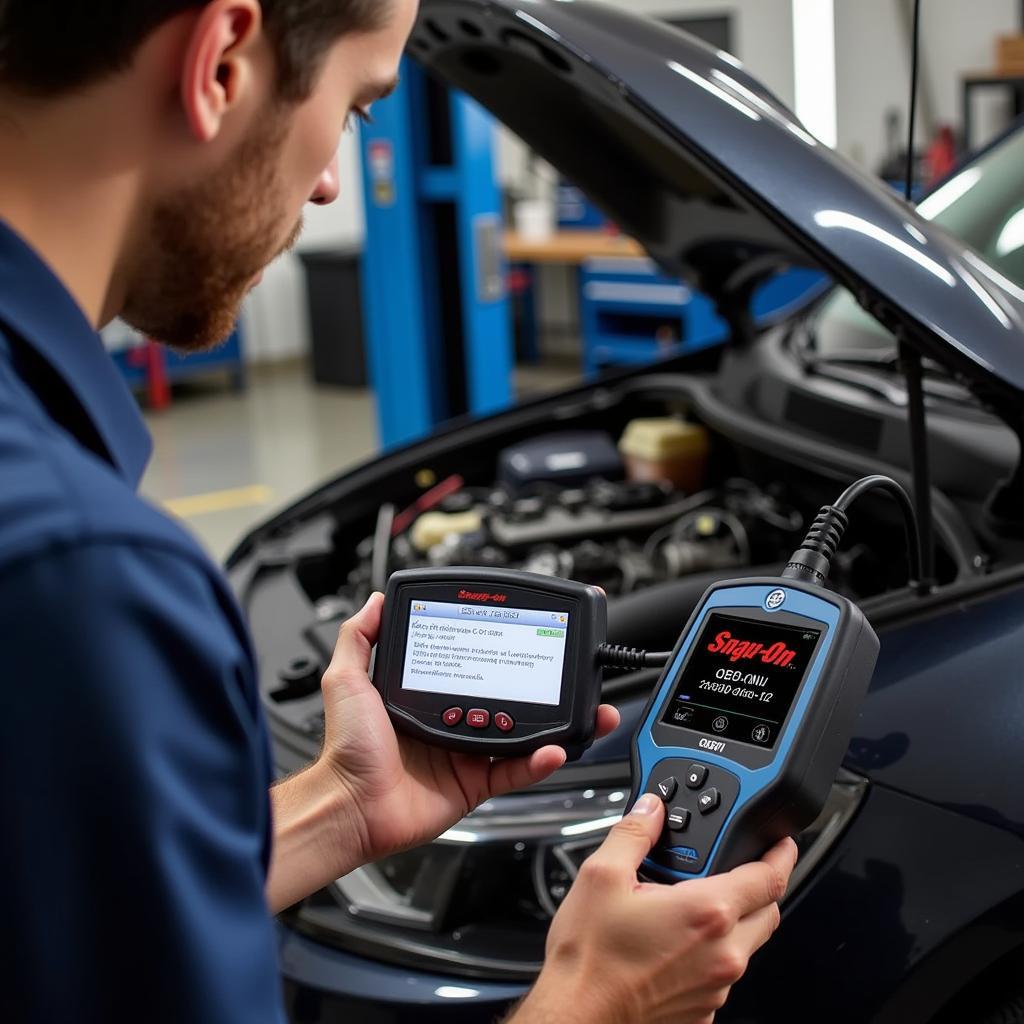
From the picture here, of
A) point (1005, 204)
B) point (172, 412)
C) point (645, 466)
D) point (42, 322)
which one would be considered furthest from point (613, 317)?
point (42, 322)

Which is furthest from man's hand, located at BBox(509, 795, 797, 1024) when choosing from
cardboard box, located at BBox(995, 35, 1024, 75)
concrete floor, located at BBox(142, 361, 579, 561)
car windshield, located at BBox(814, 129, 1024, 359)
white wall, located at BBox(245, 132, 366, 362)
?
white wall, located at BBox(245, 132, 366, 362)

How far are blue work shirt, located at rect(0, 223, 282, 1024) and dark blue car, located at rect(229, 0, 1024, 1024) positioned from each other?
67cm

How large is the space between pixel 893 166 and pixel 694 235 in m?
4.48

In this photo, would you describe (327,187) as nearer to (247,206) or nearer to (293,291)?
(247,206)

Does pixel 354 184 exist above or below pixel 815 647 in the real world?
below

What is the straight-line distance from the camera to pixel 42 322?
26.0 inches

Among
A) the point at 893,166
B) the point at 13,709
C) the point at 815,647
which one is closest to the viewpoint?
the point at 13,709

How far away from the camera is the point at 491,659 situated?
3.48ft

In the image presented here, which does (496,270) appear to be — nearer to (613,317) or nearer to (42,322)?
(613,317)

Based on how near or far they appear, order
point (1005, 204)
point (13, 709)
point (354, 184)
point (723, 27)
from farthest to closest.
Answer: point (354, 184) → point (723, 27) → point (1005, 204) → point (13, 709)

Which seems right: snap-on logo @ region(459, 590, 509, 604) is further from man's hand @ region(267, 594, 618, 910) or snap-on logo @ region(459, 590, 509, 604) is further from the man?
the man

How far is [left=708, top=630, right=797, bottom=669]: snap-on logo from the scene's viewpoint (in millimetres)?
937

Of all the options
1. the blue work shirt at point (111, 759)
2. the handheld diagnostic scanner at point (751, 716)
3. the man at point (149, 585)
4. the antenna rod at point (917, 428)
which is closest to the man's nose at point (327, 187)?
the man at point (149, 585)

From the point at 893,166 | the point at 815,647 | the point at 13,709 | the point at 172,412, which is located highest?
the point at 13,709
